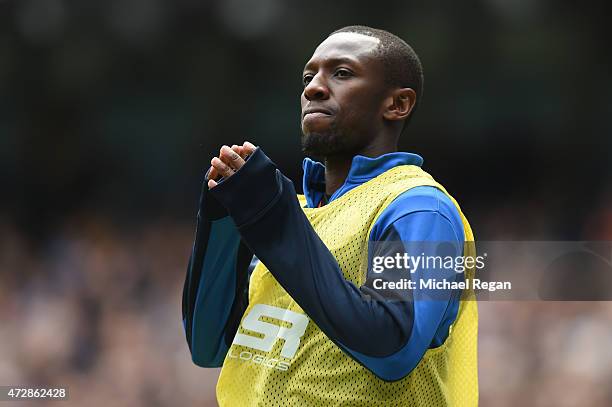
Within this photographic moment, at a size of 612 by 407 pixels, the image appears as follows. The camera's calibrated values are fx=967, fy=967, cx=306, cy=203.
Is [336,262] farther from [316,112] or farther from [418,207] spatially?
[316,112]

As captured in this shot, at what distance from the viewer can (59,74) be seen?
5.60m

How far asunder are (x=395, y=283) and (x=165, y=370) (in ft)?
10.6

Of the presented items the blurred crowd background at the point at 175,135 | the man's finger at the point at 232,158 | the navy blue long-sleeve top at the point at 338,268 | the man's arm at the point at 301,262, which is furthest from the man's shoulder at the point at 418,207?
the blurred crowd background at the point at 175,135

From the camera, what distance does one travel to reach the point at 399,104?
6.01 ft

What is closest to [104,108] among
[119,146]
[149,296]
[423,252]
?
[119,146]

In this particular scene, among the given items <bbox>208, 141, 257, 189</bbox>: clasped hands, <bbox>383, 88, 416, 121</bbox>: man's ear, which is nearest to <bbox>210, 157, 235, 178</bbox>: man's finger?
<bbox>208, 141, 257, 189</bbox>: clasped hands

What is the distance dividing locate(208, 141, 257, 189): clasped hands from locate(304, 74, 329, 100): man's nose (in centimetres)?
39

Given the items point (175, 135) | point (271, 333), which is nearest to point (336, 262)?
point (271, 333)

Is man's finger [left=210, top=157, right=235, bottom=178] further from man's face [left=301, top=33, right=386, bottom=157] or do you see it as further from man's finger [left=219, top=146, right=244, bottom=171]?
man's face [left=301, top=33, right=386, bottom=157]

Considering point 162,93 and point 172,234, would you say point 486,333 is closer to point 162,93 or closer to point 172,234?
point 172,234

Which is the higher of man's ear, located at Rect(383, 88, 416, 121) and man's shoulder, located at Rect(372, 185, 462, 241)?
man's ear, located at Rect(383, 88, 416, 121)

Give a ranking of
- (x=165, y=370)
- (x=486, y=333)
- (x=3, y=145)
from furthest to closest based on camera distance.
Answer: (x=3, y=145), (x=165, y=370), (x=486, y=333)

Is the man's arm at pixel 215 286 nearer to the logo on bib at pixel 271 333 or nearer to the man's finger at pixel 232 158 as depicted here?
the logo on bib at pixel 271 333

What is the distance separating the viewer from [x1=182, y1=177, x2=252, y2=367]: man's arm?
1.74m
